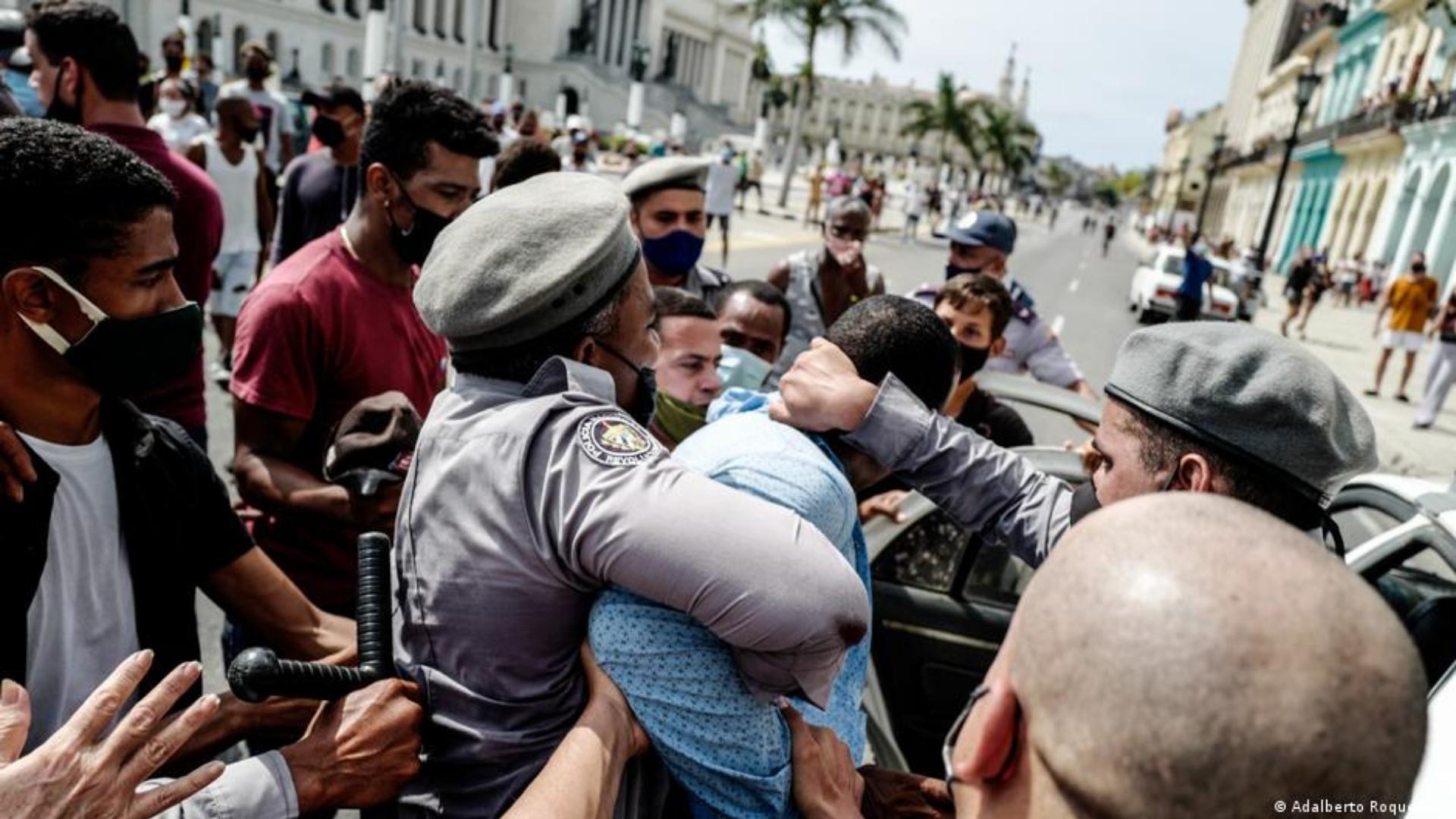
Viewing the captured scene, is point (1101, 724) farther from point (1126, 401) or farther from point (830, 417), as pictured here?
point (1126, 401)

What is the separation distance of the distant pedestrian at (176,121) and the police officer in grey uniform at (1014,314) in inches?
248

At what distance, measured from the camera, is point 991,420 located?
4.04 m

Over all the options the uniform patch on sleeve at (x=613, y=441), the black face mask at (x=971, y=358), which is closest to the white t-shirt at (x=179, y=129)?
the black face mask at (x=971, y=358)

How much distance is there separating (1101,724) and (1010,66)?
486 ft

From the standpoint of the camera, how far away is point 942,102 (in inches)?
2114

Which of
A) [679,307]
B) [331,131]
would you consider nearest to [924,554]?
[679,307]

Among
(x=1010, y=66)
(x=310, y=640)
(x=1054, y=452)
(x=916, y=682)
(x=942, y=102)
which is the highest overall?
(x=1010, y=66)

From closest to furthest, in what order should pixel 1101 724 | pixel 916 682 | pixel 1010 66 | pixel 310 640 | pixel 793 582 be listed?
1. pixel 1101 724
2. pixel 793 582
3. pixel 310 640
4. pixel 916 682
5. pixel 1010 66

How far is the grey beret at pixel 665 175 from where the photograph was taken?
4.04m

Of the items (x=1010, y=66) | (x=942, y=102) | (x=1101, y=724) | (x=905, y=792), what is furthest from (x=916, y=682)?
(x=1010, y=66)

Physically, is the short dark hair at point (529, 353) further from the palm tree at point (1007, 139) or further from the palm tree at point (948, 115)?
the palm tree at point (1007, 139)

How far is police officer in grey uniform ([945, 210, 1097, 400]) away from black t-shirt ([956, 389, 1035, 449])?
79 cm

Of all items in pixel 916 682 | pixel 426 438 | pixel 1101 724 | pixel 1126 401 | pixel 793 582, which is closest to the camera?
pixel 1101 724

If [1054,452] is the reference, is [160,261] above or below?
above
